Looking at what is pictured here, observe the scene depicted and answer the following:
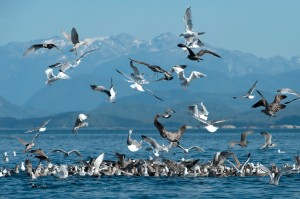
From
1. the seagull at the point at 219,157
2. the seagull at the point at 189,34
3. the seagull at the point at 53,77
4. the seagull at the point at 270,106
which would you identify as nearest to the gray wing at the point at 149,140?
the seagull at the point at 53,77

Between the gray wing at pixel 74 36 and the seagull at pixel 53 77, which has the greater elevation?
the gray wing at pixel 74 36

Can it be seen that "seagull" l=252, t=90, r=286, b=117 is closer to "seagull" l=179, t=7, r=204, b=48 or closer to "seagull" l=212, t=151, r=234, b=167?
"seagull" l=179, t=7, r=204, b=48

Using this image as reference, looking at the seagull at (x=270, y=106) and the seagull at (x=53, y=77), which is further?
the seagull at (x=53, y=77)

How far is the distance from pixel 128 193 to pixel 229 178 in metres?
6.62

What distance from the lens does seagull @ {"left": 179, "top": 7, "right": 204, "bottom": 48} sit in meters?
31.9

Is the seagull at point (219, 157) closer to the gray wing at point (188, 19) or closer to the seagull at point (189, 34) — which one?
the seagull at point (189, 34)

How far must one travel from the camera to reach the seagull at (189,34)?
31906 mm

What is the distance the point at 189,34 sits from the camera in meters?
32.1

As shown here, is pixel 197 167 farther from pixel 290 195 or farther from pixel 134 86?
pixel 134 86

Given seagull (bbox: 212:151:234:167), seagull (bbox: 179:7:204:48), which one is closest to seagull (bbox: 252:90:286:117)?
seagull (bbox: 179:7:204:48)

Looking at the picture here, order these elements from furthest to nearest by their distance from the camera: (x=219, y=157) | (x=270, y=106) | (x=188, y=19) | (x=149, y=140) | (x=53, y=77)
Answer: (x=219, y=157)
(x=53, y=77)
(x=149, y=140)
(x=270, y=106)
(x=188, y=19)

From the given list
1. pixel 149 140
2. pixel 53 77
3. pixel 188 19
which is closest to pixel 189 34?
pixel 188 19

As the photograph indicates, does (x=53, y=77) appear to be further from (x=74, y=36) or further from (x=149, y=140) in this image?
(x=149, y=140)

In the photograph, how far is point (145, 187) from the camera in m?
38.3
